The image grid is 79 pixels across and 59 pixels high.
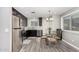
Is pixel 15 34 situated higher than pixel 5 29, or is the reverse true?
pixel 5 29

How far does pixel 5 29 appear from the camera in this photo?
366 cm

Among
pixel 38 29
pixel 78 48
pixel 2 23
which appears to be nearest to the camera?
pixel 2 23

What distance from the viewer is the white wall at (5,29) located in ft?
12.0

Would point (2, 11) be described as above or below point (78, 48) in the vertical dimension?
above

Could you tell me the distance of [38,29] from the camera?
11703 mm

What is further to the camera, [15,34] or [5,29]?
[15,34]

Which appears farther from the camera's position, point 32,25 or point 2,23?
point 32,25

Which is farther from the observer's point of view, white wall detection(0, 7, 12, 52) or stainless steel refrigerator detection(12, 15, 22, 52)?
stainless steel refrigerator detection(12, 15, 22, 52)

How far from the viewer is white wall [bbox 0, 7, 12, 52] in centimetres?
366

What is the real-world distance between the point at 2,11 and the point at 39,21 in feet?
27.8

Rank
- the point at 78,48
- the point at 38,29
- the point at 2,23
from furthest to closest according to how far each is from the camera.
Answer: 1. the point at 38,29
2. the point at 78,48
3. the point at 2,23

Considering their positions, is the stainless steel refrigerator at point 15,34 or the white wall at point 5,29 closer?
the white wall at point 5,29
